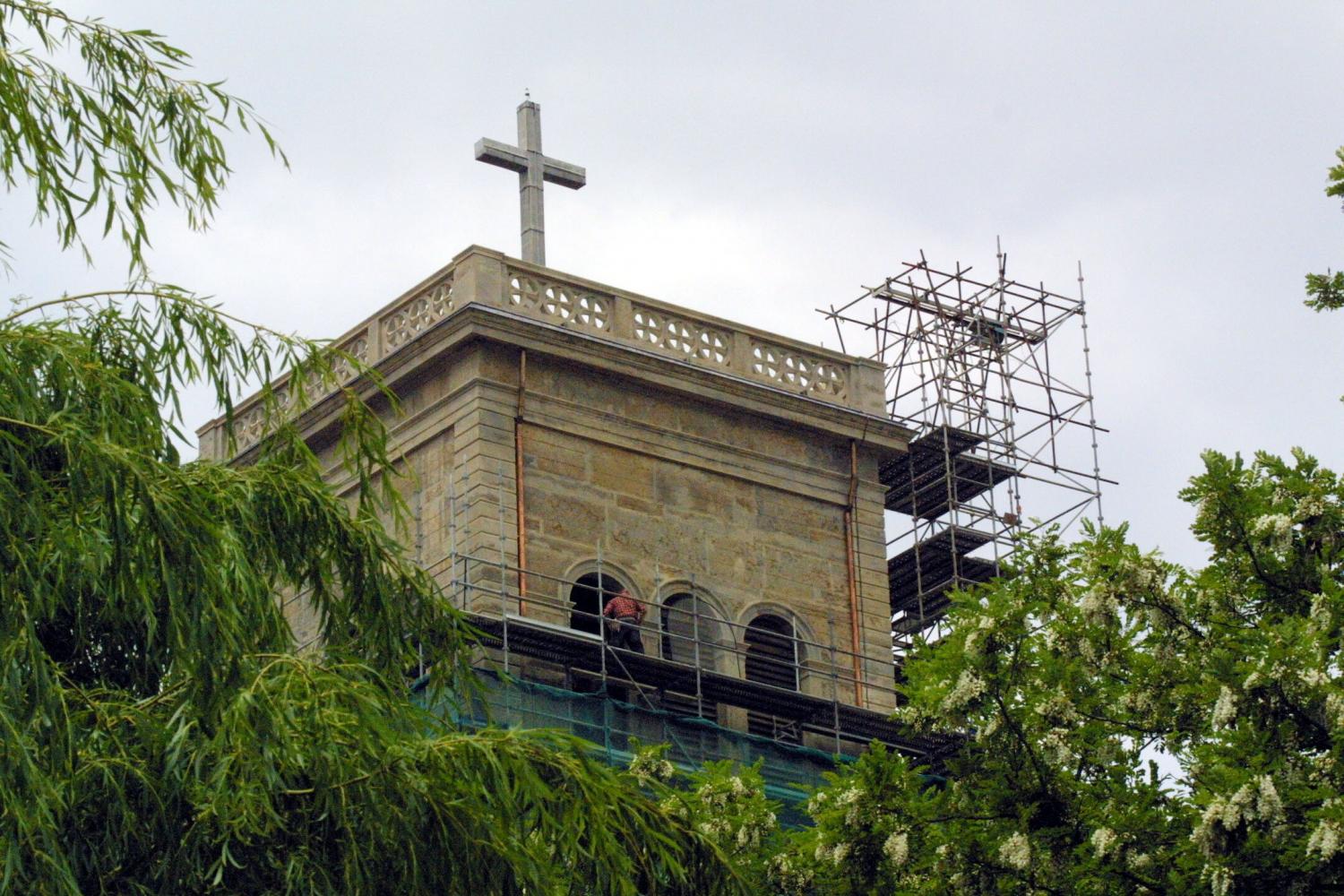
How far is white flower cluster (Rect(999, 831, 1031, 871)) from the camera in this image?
21172 millimetres

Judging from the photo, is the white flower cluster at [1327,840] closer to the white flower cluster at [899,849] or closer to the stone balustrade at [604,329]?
the white flower cluster at [899,849]

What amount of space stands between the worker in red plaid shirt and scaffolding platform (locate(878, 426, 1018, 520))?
772 centimetres

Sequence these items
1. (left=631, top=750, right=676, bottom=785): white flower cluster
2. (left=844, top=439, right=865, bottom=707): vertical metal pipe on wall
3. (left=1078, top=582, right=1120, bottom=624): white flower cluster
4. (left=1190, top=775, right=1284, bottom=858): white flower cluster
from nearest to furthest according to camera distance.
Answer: (left=1190, top=775, right=1284, bottom=858): white flower cluster
(left=1078, top=582, right=1120, bottom=624): white flower cluster
(left=631, top=750, right=676, bottom=785): white flower cluster
(left=844, top=439, right=865, bottom=707): vertical metal pipe on wall

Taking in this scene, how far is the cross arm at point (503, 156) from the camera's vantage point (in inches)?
1613

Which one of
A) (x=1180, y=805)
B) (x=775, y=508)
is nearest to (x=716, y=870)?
(x=1180, y=805)

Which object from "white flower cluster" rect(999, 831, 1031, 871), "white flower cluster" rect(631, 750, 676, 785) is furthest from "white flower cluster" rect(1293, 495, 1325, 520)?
"white flower cluster" rect(631, 750, 676, 785)

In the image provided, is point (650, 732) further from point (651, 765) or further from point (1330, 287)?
point (1330, 287)

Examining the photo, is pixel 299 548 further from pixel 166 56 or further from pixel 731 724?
pixel 731 724

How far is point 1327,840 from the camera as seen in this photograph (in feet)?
61.1

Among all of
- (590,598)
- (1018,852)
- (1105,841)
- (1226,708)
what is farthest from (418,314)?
(1226,708)

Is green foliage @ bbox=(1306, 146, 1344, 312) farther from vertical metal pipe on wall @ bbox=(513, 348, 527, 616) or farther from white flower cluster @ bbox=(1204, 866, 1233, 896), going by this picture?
vertical metal pipe on wall @ bbox=(513, 348, 527, 616)

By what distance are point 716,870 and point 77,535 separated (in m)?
4.54

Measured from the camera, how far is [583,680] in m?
36.0

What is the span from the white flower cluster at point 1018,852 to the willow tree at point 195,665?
3.79m
